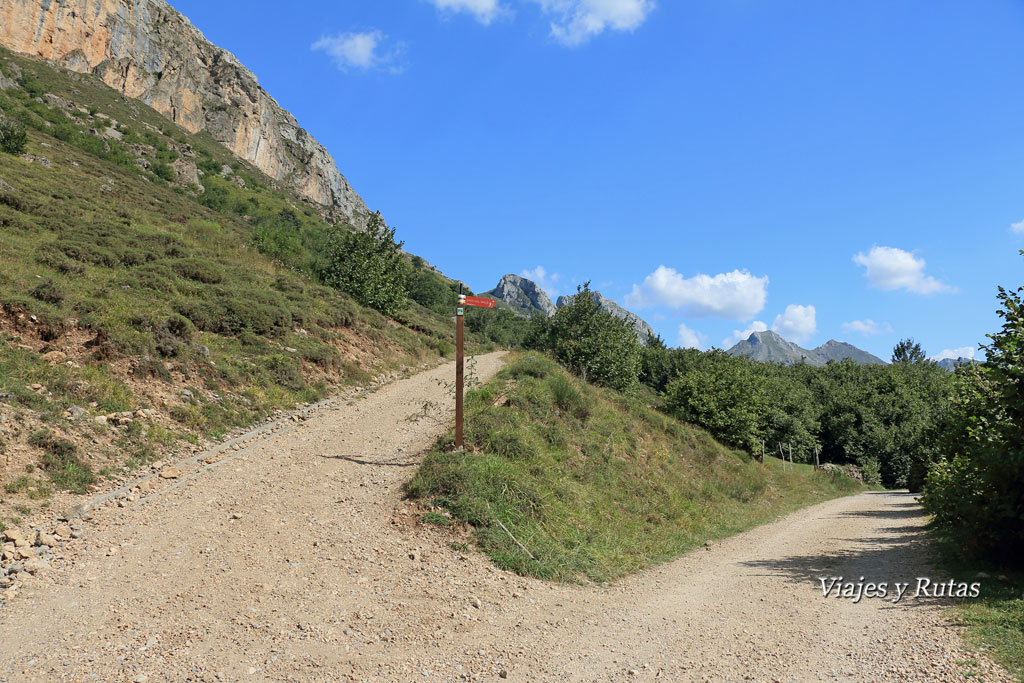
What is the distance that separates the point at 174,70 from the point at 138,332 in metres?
133

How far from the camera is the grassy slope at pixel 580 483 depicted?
31.8 ft

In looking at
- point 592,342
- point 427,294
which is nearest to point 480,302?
point 592,342

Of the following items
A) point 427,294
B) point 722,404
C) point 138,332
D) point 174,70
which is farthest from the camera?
point 174,70

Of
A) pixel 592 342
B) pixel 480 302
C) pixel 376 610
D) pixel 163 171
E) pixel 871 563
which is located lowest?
pixel 871 563

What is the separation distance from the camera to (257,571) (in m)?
7.35

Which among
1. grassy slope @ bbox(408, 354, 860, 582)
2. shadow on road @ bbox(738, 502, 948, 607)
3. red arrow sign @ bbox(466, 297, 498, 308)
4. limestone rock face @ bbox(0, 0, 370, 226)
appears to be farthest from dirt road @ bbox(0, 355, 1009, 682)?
limestone rock face @ bbox(0, 0, 370, 226)

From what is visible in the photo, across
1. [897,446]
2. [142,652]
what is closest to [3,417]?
[142,652]

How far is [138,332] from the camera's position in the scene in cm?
1402

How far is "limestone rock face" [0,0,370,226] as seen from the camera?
89.8 meters

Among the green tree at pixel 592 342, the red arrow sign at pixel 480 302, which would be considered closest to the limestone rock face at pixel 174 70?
the green tree at pixel 592 342

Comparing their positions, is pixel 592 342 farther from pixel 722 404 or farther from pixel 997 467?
pixel 997 467

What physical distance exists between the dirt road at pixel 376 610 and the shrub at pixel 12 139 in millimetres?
37851

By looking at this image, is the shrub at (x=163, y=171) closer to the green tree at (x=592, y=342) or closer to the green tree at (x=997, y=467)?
the green tree at (x=592, y=342)

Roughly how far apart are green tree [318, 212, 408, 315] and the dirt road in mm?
22427
